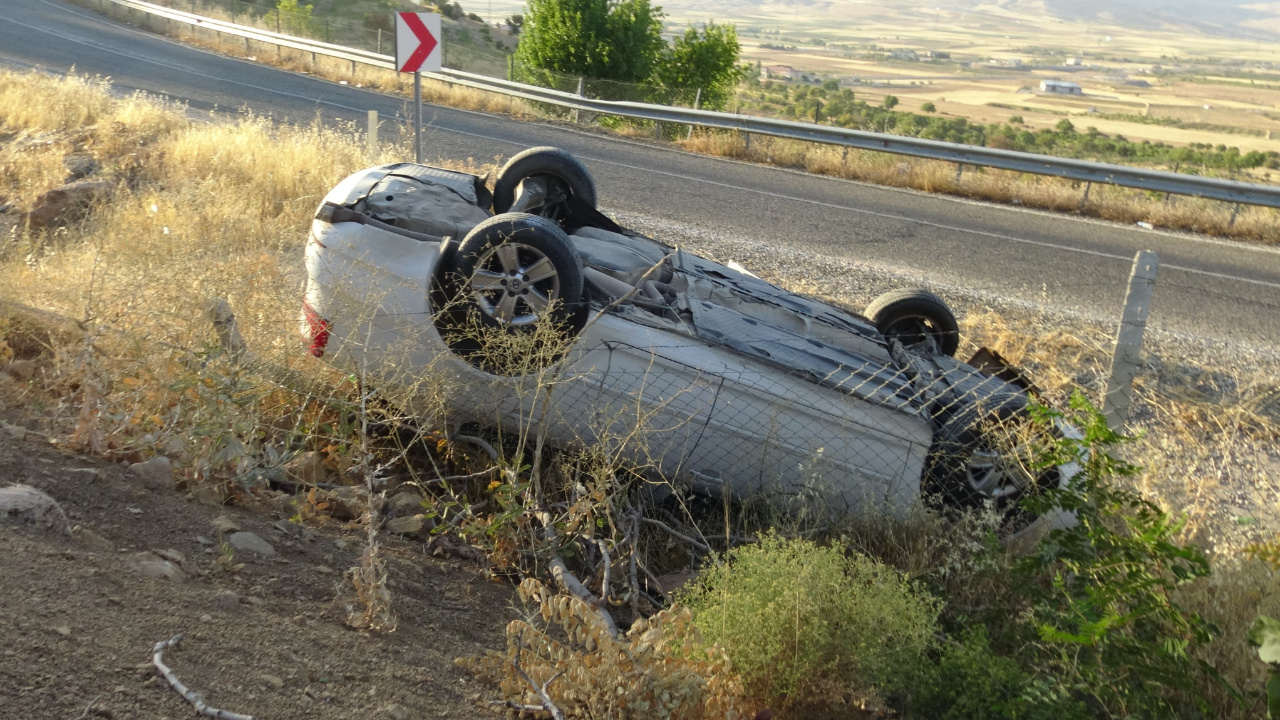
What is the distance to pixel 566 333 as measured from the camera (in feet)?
14.1

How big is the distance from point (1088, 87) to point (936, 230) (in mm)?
122846

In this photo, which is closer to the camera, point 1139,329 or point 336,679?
point 336,679

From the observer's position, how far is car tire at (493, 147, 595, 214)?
5.92 meters

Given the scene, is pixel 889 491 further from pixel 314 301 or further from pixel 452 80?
pixel 452 80

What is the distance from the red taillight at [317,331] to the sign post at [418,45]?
15.2 ft

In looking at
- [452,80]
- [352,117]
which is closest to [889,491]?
[352,117]

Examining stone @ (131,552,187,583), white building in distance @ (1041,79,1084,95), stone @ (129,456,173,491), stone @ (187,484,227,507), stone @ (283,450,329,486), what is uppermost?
white building in distance @ (1041,79,1084,95)

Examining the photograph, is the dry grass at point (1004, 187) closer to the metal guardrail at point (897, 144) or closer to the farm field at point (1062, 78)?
the metal guardrail at point (897, 144)

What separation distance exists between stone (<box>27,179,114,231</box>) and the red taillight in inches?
191

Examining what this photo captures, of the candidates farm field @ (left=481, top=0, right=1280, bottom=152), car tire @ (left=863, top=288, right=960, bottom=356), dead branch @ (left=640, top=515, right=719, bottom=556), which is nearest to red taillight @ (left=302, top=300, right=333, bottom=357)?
dead branch @ (left=640, top=515, right=719, bottom=556)

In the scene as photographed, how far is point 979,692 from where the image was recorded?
3.19m

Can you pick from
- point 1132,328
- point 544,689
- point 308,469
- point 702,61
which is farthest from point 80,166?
point 702,61

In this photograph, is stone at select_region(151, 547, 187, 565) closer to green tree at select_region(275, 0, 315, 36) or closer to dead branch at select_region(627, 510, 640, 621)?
dead branch at select_region(627, 510, 640, 621)

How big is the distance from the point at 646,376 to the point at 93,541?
7.80 feet
